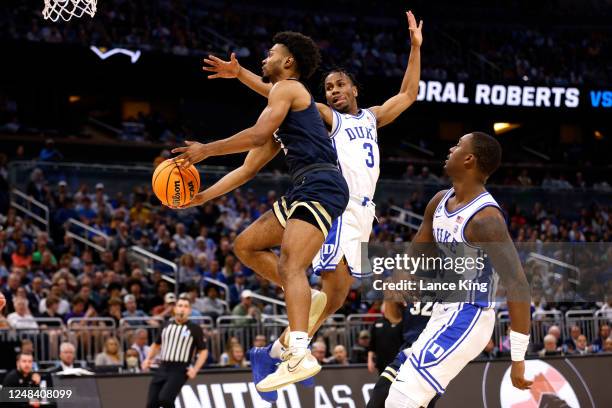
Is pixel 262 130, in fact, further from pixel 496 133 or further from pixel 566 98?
pixel 496 133

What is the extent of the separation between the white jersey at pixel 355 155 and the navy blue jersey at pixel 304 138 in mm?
1052

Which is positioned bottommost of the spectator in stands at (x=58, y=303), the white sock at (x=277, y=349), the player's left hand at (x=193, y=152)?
the white sock at (x=277, y=349)

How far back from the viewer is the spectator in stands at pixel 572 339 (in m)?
16.7

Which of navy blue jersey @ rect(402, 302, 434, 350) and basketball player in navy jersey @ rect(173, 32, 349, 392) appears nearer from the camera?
basketball player in navy jersey @ rect(173, 32, 349, 392)

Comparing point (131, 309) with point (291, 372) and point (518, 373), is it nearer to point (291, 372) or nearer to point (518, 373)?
point (291, 372)

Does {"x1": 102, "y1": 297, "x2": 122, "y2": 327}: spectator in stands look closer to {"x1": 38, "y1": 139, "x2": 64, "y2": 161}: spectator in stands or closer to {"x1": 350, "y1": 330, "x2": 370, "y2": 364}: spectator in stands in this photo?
{"x1": 350, "y1": 330, "x2": 370, "y2": 364}: spectator in stands

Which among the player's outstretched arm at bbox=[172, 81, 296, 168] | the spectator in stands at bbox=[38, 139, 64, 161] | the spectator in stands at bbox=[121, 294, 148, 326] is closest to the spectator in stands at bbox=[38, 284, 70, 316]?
the spectator in stands at bbox=[121, 294, 148, 326]

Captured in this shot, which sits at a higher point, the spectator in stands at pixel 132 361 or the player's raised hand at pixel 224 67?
the player's raised hand at pixel 224 67

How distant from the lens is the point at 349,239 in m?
7.46

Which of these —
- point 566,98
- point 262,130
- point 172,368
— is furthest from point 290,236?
point 566,98

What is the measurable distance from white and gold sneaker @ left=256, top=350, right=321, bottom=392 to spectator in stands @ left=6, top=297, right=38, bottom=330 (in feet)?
27.0

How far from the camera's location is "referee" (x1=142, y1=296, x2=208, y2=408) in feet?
38.3

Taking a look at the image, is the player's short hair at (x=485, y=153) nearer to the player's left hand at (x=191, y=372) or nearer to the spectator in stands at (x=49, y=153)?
the player's left hand at (x=191, y=372)

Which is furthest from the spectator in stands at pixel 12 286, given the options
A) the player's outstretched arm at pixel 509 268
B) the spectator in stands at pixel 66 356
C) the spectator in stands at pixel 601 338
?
the player's outstretched arm at pixel 509 268
